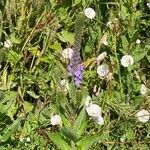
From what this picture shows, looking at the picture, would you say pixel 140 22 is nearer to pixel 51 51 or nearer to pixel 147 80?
pixel 147 80

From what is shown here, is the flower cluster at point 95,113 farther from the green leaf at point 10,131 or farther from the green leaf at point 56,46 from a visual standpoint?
the green leaf at point 56,46

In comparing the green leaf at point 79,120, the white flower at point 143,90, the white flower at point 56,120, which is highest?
the green leaf at point 79,120

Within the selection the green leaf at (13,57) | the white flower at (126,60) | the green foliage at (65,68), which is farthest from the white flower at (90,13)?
the green leaf at (13,57)

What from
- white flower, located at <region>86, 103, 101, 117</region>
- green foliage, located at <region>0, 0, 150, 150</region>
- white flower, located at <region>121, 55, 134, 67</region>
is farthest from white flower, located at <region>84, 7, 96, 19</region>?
white flower, located at <region>86, 103, 101, 117</region>

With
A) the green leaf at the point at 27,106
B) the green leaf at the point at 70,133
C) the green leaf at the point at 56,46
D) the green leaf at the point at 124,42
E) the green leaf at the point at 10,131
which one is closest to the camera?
the green leaf at the point at 70,133

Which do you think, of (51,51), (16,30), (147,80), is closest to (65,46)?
(51,51)

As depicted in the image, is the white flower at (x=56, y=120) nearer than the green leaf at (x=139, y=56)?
→ Yes
